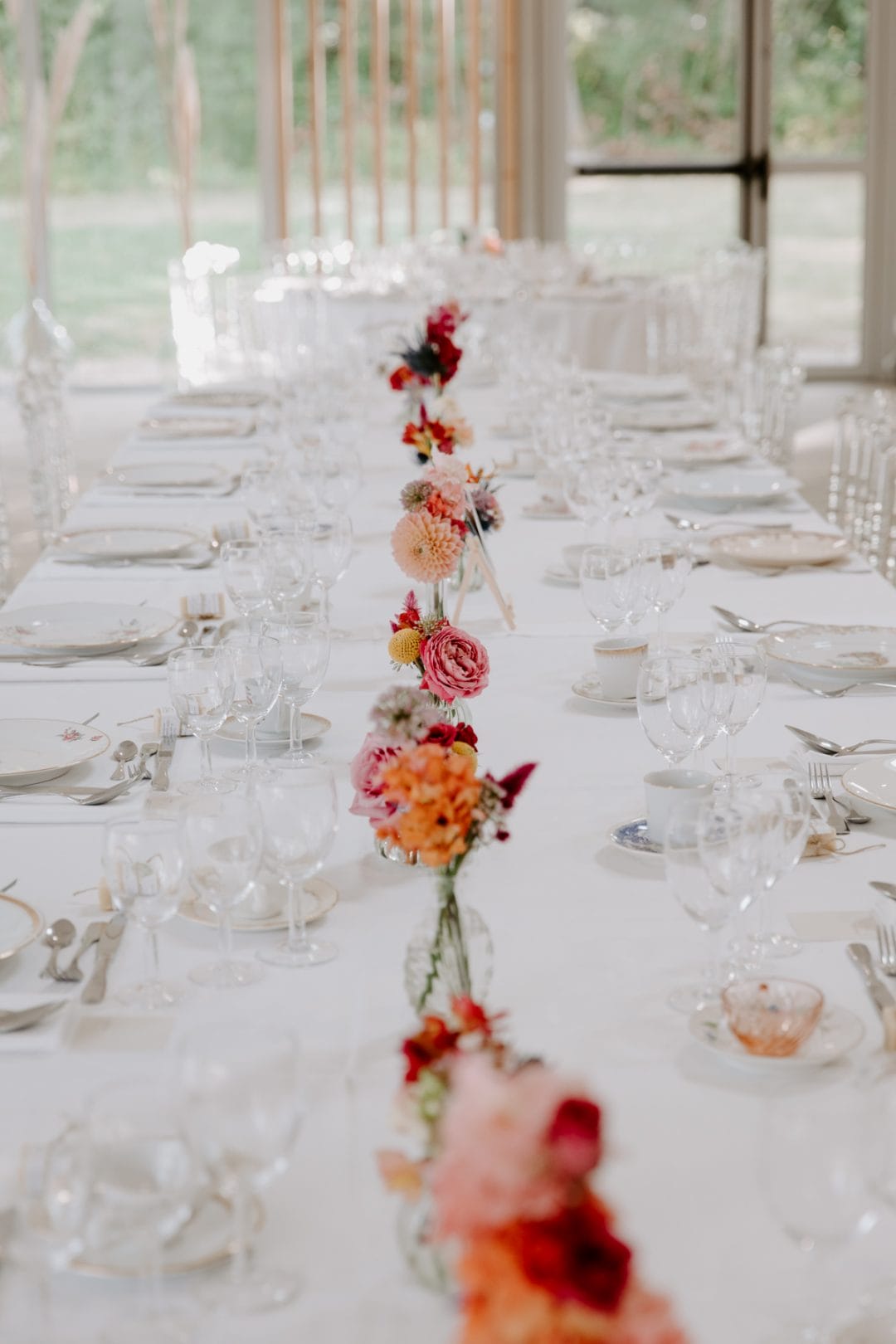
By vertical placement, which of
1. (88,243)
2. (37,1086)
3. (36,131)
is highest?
(36,131)

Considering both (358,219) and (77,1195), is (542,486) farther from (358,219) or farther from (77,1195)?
(358,219)

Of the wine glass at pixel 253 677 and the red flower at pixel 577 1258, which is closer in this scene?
the red flower at pixel 577 1258

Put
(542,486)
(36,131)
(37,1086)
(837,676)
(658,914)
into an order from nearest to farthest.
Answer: (37,1086) < (658,914) < (837,676) < (542,486) < (36,131)

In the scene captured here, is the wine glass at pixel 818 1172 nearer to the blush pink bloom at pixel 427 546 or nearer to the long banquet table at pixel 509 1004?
the long banquet table at pixel 509 1004

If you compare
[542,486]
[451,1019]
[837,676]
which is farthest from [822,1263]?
[542,486]

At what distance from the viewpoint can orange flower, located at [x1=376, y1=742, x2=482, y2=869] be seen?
128 cm

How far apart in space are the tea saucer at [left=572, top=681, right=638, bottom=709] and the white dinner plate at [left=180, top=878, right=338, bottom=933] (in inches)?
29.3

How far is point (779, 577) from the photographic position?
123 inches

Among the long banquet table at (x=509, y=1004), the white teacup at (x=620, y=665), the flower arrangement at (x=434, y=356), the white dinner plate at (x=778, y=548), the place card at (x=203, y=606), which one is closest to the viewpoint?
the long banquet table at (x=509, y=1004)

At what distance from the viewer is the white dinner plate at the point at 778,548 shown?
3.18 meters

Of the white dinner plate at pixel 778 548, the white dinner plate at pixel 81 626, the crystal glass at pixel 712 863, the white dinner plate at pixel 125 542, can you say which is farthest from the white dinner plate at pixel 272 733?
the white dinner plate at pixel 778 548

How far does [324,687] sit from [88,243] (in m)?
9.59

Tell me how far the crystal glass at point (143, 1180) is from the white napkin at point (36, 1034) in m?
0.35

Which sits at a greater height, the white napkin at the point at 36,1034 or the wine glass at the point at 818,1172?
the wine glass at the point at 818,1172
